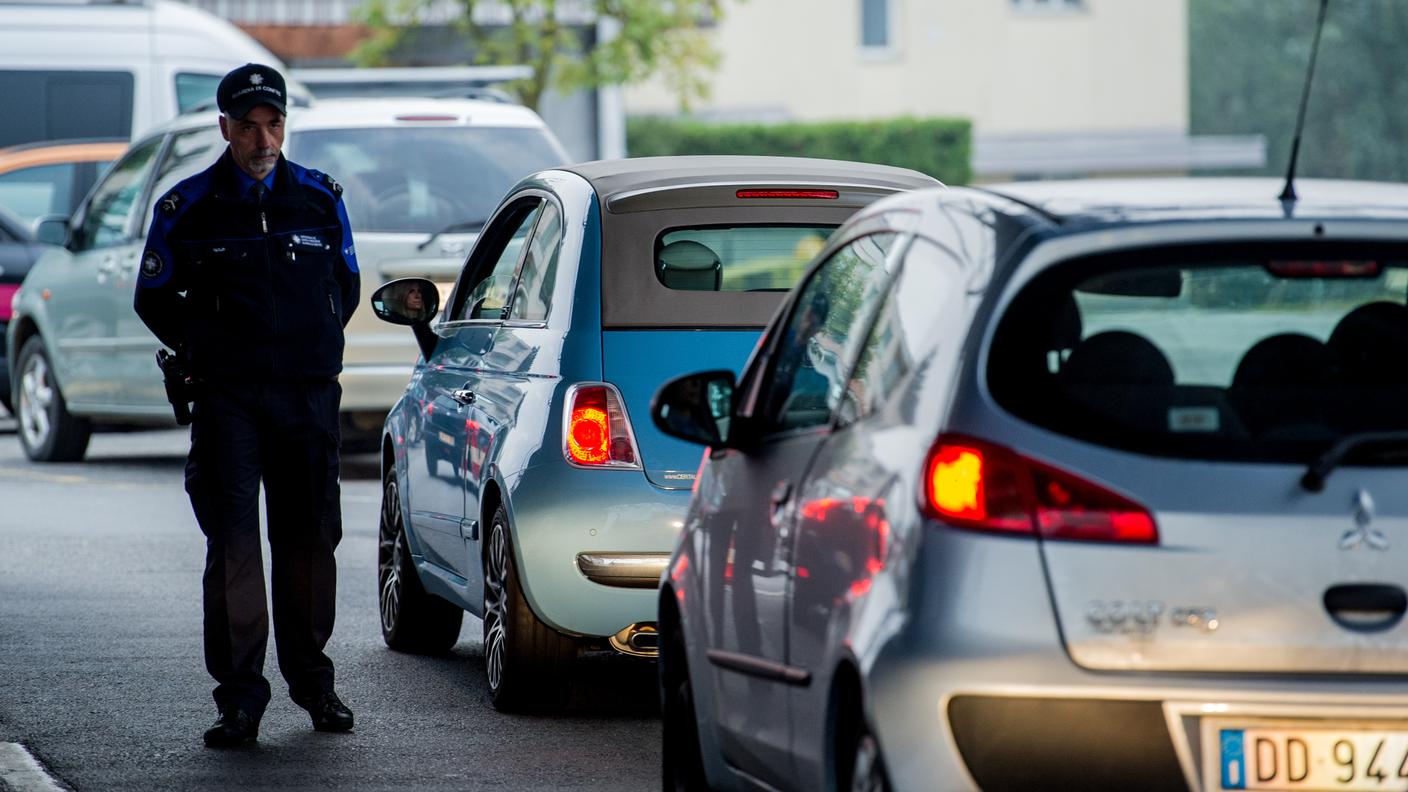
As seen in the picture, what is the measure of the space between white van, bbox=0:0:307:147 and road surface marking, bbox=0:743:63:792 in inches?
597

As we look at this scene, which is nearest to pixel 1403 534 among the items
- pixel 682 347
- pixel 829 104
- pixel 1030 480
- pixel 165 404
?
pixel 1030 480

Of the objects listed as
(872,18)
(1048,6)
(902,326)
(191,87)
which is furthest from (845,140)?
(902,326)

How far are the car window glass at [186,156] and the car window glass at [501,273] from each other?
23.6 ft

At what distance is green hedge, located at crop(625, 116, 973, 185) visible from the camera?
46938 millimetres

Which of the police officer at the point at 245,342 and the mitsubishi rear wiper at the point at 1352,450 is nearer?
the mitsubishi rear wiper at the point at 1352,450

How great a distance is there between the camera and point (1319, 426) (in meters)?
4.28

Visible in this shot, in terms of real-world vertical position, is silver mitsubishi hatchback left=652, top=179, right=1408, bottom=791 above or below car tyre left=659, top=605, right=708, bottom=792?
above

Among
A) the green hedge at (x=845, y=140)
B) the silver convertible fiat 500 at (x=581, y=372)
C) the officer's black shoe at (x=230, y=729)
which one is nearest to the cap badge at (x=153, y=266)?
the silver convertible fiat 500 at (x=581, y=372)

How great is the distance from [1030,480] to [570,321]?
11.6 ft

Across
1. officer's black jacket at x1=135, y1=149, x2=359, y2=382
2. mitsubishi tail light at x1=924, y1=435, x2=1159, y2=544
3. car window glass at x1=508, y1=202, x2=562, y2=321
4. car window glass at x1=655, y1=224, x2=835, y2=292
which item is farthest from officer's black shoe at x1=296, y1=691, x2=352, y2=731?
mitsubishi tail light at x1=924, y1=435, x2=1159, y2=544

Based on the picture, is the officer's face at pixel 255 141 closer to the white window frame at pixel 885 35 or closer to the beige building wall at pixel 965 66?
the beige building wall at pixel 965 66

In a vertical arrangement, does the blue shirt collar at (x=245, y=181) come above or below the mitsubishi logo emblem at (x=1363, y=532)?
above

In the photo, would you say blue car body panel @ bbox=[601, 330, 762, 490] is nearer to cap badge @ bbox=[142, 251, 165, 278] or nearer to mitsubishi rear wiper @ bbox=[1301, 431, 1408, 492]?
cap badge @ bbox=[142, 251, 165, 278]

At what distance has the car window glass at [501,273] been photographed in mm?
8445
